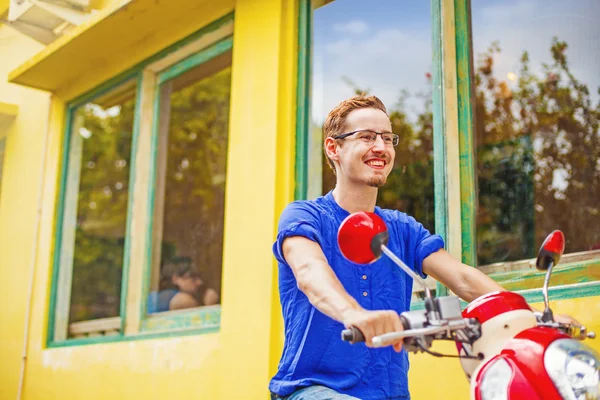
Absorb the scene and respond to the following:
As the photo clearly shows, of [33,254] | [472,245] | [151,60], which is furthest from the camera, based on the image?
[33,254]

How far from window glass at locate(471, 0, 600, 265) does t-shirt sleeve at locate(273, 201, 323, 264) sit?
118 inches

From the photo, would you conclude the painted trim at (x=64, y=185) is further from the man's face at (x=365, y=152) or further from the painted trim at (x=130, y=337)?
the man's face at (x=365, y=152)

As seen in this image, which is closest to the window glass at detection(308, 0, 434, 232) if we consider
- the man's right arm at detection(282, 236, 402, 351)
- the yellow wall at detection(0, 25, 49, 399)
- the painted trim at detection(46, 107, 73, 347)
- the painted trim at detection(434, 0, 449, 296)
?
the painted trim at detection(434, 0, 449, 296)

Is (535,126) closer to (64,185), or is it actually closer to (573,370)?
(64,185)

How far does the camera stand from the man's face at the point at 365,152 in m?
2.63

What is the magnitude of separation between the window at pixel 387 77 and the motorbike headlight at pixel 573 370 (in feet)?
6.72

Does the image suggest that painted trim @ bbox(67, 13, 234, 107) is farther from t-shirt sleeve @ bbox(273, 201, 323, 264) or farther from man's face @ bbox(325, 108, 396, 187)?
t-shirt sleeve @ bbox(273, 201, 323, 264)

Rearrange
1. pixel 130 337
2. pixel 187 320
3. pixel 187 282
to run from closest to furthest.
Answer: pixel 187 320 < pixel 130 337 < pixel 187 282

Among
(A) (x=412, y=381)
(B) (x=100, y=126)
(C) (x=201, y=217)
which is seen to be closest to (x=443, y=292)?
(A) (x=412, y=381)

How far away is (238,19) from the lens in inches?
190

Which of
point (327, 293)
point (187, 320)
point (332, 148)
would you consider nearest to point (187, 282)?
point (187, 320)

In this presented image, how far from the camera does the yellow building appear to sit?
3.82 m

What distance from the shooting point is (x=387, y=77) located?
6152 millimetres

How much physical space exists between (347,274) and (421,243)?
1.10 feet
